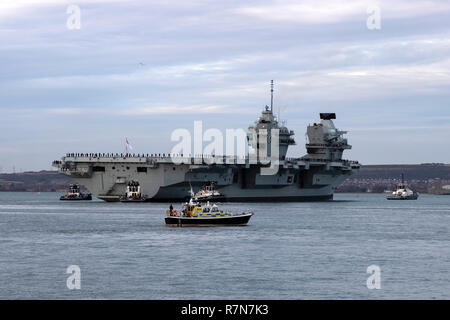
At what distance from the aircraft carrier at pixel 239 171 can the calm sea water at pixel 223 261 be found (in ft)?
93.6

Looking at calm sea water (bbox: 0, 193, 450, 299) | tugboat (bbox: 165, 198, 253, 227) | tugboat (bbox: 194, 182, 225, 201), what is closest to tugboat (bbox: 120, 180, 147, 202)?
tugboat (bbox: 194, 182, 225, 201)

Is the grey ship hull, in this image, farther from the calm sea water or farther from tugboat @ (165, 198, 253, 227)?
tugboat @ (165, 198, 253, 227)

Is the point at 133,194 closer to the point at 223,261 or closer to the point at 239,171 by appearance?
the point at 239,171

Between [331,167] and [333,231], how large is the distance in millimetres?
50629

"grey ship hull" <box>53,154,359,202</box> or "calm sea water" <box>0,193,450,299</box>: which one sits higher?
"grey ship hull" <box>53,154,359,202</box>

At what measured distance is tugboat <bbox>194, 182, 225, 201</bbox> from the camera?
76.5 meters

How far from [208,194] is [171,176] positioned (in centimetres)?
403

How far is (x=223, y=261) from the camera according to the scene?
99.6 ft

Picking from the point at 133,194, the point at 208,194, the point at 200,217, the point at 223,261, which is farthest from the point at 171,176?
the point at 223,261

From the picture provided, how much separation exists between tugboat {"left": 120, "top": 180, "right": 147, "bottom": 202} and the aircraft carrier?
53 cm
